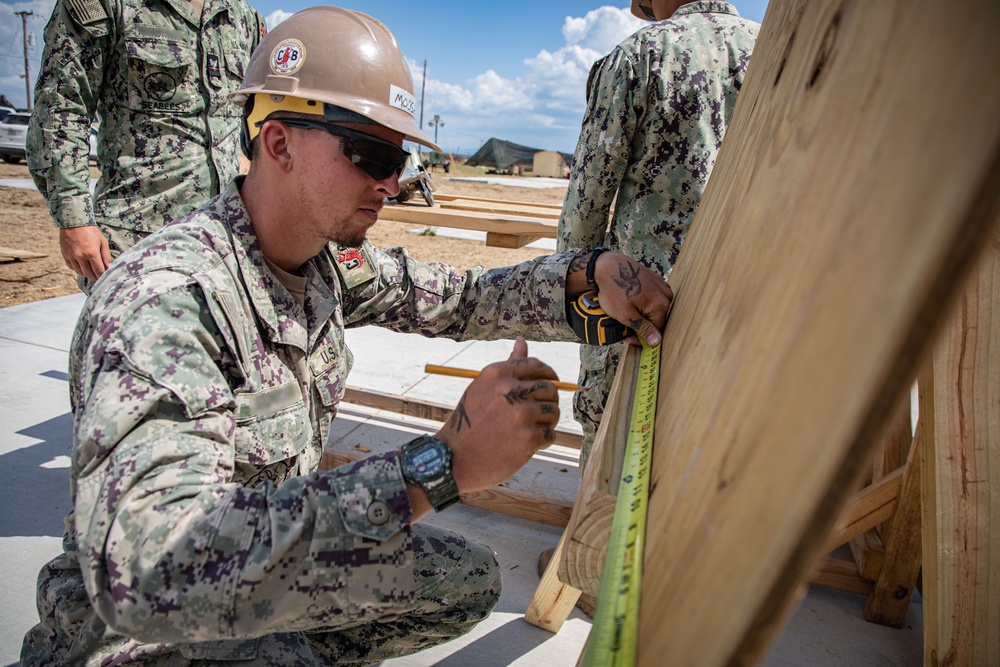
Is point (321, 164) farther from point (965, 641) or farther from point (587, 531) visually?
point (965, 641)

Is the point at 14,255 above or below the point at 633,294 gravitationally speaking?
below

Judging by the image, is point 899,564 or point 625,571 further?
point 899,564

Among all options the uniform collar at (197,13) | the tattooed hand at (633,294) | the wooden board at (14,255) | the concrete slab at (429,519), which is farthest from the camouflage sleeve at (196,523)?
the wooden board at (14,255)

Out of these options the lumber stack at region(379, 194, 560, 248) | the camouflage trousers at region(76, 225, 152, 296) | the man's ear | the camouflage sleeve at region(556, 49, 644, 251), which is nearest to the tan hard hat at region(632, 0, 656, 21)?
the camouflage sleeve at region(556, 49, 644, 251)

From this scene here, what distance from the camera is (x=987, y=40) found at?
330 millimetres

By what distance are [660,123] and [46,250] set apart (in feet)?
29.9

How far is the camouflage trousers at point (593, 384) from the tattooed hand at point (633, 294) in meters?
0.78

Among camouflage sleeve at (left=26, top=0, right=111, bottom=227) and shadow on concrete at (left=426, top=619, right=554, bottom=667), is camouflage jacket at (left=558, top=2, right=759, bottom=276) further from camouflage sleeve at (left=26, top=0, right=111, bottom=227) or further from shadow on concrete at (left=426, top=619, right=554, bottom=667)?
camouflage sleeve at (left=26, top=0, right=111, bottom=227)

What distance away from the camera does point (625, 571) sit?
58 centimetres

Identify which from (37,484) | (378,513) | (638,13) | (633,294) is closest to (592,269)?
(633,294)

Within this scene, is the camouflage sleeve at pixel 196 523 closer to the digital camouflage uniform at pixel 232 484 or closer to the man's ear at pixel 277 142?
the digital camouflage uniform at pixel 232 484

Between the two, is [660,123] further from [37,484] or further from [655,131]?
[37,484]

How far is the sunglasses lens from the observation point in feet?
5.48

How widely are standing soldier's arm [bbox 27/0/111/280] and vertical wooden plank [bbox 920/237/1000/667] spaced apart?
3067 millimetres
